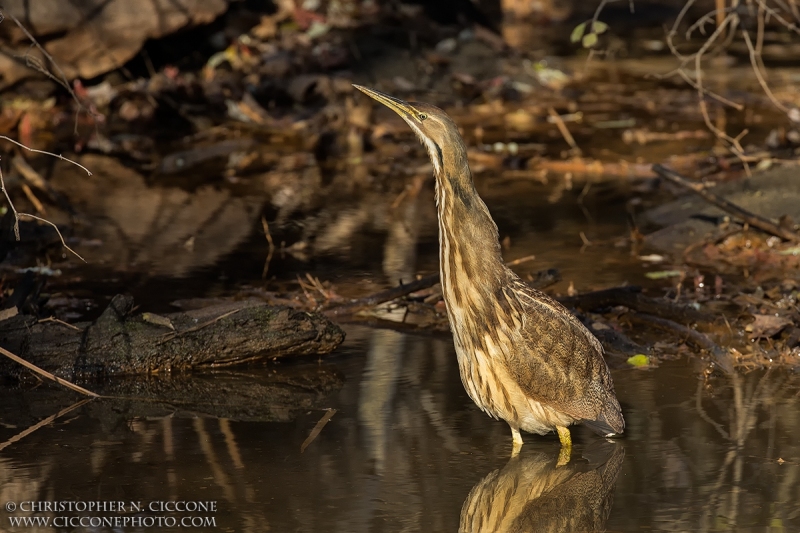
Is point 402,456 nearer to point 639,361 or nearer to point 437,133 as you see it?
point 437,133

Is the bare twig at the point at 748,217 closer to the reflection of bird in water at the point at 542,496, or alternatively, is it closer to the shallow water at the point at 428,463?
the shallow water at the point at 428,463

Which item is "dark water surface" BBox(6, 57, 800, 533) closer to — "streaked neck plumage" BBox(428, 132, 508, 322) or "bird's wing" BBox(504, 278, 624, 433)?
"bird's wing" BBox(504, 278, 624, 433)

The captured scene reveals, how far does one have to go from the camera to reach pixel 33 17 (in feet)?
41.5

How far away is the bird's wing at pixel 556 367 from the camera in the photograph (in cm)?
513

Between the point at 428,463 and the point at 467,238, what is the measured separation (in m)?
0.93

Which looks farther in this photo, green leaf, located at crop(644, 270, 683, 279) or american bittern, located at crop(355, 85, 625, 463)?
green leaf, located at crop(644, 270, 683, 279)

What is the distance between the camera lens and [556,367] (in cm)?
516

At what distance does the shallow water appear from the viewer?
4637mm

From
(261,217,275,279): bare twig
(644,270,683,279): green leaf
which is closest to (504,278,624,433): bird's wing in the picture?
(644,270,683,279): green leaf

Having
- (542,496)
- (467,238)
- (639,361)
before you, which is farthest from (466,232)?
(639,361)

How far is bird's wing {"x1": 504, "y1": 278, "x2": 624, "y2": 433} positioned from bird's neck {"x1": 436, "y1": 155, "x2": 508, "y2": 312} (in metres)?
0.12

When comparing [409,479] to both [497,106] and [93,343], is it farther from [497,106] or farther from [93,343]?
[497,106]

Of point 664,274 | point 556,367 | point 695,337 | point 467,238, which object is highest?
point 467,238

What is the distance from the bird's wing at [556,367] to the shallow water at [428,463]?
0.21 metres
